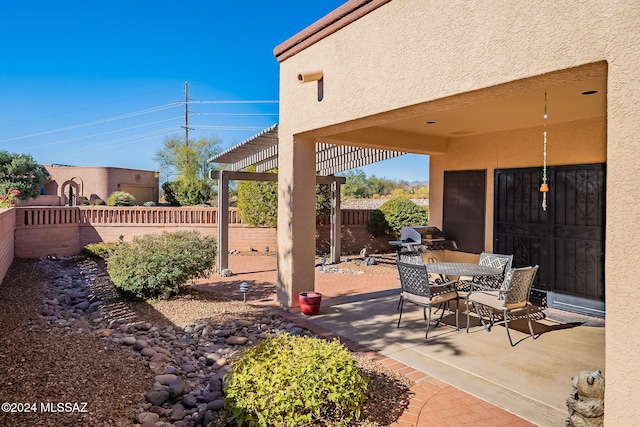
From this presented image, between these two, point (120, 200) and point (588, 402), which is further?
point (120, 200)

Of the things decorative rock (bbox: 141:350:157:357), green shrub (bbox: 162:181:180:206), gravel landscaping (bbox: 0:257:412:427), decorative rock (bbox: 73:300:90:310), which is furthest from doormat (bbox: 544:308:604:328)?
green shrub (bbox: 162:181:180:206)

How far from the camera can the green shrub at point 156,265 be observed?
24.5 feet

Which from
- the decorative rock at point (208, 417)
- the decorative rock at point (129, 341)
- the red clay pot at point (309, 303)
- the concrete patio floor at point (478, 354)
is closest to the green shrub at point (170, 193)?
the concrete patio floor at point (478, 354)

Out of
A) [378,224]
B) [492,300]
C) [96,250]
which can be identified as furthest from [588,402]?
[96,250]

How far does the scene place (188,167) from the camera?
34344 millimetres

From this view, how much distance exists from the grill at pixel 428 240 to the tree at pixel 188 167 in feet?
79.0

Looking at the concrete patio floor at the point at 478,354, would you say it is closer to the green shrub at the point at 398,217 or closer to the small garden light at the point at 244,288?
the small garden light at the point at 244,288

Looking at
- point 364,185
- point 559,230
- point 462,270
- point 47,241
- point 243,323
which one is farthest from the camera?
point 364,185

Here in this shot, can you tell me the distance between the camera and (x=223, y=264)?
37.0 feet

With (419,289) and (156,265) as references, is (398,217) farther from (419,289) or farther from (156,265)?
(156,265)

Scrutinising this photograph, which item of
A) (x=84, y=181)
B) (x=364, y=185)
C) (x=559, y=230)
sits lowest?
(x=559, y=230)

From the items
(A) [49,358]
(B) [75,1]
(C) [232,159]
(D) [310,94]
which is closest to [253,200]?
(C) [232,159]

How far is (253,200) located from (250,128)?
37.6 meters

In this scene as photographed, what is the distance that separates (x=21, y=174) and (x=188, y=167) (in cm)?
1193
